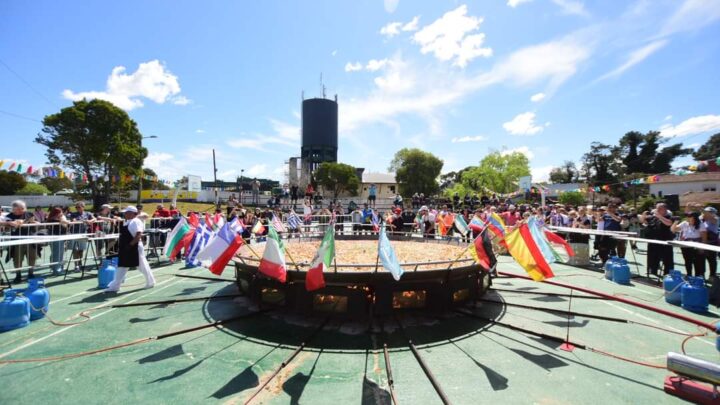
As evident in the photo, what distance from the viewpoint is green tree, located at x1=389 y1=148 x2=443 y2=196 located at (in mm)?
61969

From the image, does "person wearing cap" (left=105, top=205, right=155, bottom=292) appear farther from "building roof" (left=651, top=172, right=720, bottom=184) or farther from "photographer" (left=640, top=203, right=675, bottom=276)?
"building roof" (left=651, top=172, right=720, bottom=184)

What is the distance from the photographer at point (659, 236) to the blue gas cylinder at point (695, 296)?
273 centimetres

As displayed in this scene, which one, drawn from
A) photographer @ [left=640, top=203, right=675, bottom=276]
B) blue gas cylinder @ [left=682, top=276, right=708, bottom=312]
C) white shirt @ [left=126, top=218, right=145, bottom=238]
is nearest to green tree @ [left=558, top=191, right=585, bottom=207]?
photographer @ [left=640, top=203, right=675, bottom=276]

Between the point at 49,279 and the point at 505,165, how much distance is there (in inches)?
2621

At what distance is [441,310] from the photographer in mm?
6195

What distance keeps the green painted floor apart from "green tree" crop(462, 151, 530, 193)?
57.6 meters

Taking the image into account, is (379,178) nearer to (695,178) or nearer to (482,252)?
(695,178)

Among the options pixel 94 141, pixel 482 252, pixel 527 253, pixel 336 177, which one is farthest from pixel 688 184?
pixel 94 141

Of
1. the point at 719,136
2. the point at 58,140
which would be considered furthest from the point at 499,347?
the point at 719,136

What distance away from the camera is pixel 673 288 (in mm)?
7223

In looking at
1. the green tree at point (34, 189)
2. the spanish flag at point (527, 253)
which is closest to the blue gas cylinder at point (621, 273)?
the spanish flag at point (527, 253)

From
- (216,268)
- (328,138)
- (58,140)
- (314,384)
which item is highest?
(328,138)

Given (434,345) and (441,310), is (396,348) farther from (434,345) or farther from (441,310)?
(441,310)

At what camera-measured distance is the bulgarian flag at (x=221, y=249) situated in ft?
18.0
